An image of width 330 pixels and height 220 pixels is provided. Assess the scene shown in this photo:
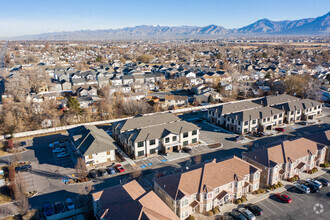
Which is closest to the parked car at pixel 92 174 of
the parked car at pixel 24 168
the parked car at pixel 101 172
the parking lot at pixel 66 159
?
the parked car at pixel 101 172

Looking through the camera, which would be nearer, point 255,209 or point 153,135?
point 255,209

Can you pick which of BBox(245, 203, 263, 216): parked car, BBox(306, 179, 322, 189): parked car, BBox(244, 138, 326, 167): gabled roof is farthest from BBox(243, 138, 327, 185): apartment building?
BBox(245, 203, 263, 216): parked car

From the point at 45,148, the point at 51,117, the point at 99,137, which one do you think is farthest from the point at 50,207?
the point at 51,117

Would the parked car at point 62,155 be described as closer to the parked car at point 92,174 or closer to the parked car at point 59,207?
the parked car at point 92,174

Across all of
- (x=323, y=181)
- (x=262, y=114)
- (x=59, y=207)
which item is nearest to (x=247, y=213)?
(x=323, y=181)

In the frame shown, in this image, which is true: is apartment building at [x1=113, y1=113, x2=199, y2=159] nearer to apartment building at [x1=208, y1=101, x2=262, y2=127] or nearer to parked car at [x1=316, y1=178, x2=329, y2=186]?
apartment building at [x1=208, y1=101, x2=262, y2=127]

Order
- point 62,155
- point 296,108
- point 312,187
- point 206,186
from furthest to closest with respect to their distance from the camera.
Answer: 1. point 296,108
2. point 62,155
3. point 312,187
4. point 206,186

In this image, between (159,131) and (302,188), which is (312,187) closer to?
(302,188)
